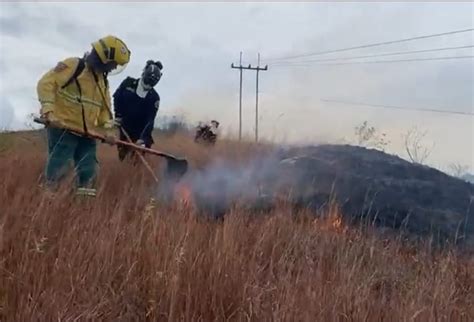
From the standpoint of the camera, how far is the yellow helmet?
6.37 meters

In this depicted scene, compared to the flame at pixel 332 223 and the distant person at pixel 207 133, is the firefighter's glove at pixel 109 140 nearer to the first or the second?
the flame at pixel 332 223

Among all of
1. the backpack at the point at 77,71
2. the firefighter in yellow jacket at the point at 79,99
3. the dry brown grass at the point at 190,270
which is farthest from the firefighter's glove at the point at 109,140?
the dry brown grass at the point at 190,270

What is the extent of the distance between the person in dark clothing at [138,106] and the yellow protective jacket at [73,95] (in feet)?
6.17

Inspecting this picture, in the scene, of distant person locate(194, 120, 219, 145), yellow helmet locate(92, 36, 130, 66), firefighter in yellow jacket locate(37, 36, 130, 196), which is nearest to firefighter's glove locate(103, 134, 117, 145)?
firefighter in yellow jacket locate(37, 36, 130, 196)

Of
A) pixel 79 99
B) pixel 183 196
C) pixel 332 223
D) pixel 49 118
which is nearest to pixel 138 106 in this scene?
pixel 79 99

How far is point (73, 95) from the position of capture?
6426 millimetres

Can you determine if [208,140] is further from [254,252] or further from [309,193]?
[254,252]

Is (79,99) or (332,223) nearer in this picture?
(332,223)

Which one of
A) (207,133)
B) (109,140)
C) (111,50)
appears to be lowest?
(109,140)

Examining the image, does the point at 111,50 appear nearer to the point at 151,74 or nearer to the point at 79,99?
the point at 79,99

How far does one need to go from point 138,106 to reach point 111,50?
2.26 meters

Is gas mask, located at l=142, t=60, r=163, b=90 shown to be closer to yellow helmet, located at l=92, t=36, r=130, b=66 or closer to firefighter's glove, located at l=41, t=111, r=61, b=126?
yellow helmet, located at l=92, t=36, r=130, b=66

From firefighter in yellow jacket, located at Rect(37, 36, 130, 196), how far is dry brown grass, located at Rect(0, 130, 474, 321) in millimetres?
1287

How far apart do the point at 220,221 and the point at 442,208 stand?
4.42 meters
